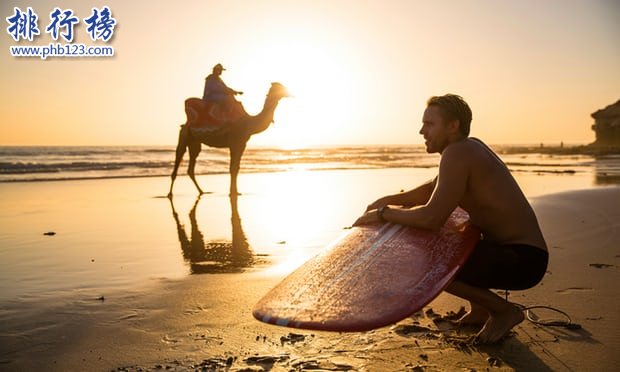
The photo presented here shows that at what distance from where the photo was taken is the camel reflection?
187 inches

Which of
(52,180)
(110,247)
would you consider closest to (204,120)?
(110,247)

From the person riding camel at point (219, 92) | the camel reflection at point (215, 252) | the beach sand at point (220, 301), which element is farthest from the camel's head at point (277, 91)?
the camel reflection at point (215, 252)

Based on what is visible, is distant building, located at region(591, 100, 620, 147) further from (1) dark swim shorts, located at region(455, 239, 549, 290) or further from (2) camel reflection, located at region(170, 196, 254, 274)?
(1) dark swim shorts, located at region(455, 239, 549, 290)

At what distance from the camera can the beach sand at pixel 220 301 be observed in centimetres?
261

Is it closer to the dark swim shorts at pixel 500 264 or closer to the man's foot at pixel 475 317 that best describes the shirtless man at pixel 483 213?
the dark swim shorts at pixel 500 264

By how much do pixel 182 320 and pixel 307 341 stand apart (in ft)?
3.01

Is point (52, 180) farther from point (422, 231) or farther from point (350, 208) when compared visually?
point (422, 231)

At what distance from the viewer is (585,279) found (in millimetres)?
4000

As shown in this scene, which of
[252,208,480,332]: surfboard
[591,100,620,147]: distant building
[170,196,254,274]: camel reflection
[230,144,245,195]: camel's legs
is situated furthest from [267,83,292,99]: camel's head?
[591,100,620,147]: distant building

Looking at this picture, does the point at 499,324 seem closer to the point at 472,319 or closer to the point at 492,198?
the point at 472,319

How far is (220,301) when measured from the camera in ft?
12.0

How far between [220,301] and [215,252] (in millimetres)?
1863

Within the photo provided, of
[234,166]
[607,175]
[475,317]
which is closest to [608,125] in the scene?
[607,175]

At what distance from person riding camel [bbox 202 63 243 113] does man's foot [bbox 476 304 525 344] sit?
910cm
